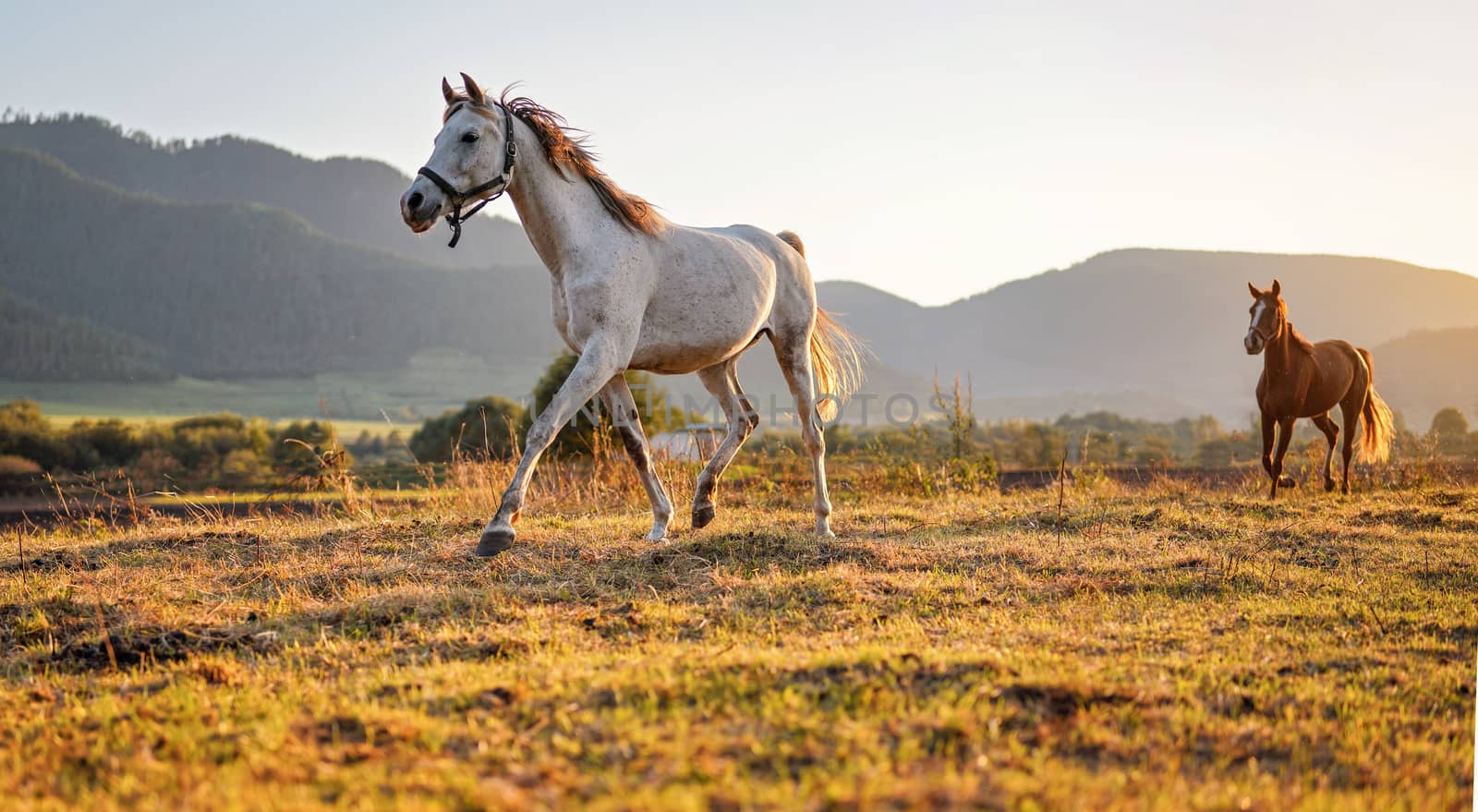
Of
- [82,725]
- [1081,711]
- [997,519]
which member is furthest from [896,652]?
[997,519]

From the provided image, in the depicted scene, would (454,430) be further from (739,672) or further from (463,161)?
(739,672)

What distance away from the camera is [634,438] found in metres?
6.20

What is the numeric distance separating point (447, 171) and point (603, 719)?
3.56 meters

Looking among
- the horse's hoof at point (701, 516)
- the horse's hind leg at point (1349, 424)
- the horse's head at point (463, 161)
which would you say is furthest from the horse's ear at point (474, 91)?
the horse's hind leg at point (1349, 424)

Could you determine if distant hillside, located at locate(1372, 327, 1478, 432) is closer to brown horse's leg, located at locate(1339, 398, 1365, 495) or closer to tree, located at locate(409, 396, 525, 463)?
brown horse's leg, located at locate(1339, 398, 1365, 495)

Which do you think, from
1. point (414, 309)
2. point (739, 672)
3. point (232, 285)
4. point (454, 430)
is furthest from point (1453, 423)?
point (232, 285)

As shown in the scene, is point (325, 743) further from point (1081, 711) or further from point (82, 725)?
point (1081, 711)

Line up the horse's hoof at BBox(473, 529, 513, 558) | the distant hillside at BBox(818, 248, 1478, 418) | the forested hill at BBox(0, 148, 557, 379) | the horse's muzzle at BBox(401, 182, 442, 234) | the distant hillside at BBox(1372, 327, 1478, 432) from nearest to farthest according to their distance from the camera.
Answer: the horse's muzzle at BBox(401, 182, 442, 234) < the horse's hoof at BBox(473, 529, 513, 558) < the distant hillside at BBox(1372, 327, 1478, 432) < the distant hillside at BBox(818, 248, 1478, 418) < the forested hill at BBox(0, 148, 557, 379)

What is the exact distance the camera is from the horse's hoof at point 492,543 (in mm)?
5262

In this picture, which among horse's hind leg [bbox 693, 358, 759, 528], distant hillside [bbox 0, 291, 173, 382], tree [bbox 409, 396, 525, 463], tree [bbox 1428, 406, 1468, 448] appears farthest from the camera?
distant hillside [bbox 0, 291, 173, 382]

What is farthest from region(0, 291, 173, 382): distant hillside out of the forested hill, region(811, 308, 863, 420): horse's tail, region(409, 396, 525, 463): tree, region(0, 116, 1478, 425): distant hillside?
region(811, 308, 863, 420): horse's tail

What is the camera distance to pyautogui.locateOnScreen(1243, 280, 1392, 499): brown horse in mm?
9852

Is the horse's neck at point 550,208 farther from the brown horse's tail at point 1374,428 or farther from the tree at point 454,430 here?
the tree at point 454,430

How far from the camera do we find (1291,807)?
6.74ft
